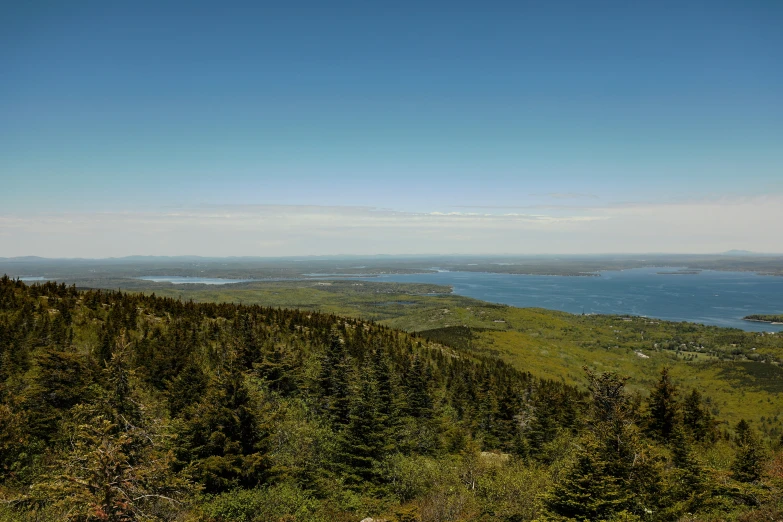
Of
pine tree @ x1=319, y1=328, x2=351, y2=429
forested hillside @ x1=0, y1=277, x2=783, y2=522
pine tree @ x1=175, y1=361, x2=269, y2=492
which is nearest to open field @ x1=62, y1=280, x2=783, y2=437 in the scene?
forested hillside @ x1=0, y1=277, x2=783, y2=522

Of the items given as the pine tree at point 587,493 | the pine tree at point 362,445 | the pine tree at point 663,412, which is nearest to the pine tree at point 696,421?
the pine tree at point 663,412

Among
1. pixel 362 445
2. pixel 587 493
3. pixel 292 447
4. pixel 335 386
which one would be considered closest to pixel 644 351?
pixel 335 386

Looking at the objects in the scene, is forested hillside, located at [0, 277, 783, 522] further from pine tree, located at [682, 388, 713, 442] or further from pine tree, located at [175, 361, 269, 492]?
pine tree, located at [682, 388, 713, 442]

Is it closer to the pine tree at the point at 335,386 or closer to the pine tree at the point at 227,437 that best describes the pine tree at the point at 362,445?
the pine tree at the point at 227,437

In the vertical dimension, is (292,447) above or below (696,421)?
above

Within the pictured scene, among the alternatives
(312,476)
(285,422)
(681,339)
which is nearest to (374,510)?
(312,476)

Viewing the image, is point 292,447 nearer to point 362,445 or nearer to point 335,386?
point 362,445

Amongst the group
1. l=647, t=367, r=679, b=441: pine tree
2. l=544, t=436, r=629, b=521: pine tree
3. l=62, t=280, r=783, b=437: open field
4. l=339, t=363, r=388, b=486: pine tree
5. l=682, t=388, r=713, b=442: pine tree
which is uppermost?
l=544, t=436, r=629, b=521: pine tree

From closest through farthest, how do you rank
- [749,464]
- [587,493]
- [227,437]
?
[587,493] → [227,437] → [749,464]

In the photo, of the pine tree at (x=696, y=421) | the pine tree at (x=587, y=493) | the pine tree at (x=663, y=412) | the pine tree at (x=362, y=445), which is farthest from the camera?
the pine tree at (x=696, y=421)
